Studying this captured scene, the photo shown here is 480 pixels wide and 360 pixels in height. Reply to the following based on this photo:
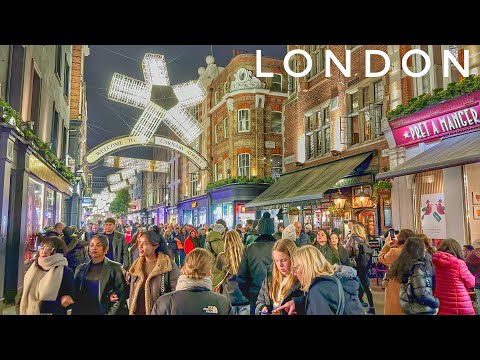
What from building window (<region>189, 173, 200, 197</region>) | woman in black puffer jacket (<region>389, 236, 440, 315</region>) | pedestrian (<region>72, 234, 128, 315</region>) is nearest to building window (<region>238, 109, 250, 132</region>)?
building window (<region>189, 173, 200, 197</region>)

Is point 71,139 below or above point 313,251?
above

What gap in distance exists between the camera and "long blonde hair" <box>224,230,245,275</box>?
600 centimetres

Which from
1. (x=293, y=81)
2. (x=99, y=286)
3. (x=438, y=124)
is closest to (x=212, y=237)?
(x=99, y=286)

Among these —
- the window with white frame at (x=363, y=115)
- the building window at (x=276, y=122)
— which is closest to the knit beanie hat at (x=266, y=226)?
the window with white frame at (x=363, y=115)

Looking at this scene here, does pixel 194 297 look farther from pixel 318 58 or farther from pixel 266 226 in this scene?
pixel 318 58

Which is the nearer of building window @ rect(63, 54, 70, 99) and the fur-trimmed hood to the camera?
the fur-trimmed hood

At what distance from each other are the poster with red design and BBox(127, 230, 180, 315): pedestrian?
331 inches

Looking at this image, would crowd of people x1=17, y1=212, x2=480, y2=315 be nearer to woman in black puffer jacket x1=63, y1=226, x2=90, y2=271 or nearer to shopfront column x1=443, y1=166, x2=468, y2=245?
woman in black puffer jacket x1=63, y1=226, x2=90, y2=271

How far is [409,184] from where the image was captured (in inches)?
484

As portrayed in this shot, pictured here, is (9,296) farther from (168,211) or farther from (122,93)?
(168,211)

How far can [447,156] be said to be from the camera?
376 inches

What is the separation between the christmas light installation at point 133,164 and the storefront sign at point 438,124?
11.4m

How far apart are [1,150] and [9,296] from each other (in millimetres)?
2880
